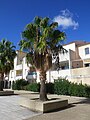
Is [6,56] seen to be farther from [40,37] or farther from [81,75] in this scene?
[40,37]

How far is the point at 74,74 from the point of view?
33781 millimetres

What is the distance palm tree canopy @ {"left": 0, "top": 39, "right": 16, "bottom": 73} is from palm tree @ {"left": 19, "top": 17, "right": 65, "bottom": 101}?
13.1 meters

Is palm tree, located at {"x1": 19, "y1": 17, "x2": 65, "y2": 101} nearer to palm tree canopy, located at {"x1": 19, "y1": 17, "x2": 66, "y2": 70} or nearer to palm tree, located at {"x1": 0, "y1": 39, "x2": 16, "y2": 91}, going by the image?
palm tree canopy, located at {"x1": 19, "y1": 17, "x2": 66, "y2": 70}

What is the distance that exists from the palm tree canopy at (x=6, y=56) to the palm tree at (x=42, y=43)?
1315 cm

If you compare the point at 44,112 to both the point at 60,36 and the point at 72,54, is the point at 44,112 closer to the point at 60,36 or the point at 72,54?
the point at 60,36

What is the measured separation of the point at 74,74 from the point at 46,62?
1769 cm

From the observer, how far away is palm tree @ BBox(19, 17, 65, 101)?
1672 cm

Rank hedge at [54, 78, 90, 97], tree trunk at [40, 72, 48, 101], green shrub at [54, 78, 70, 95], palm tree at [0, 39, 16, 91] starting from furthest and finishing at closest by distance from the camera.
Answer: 1. palm tree at [0, 39, 16, 91]
2. green shrub at [54, 78, 70, 95]
3. hedge at [54, 78, 90, 97]
4. tree trunk at [40, 72, 48, 101]

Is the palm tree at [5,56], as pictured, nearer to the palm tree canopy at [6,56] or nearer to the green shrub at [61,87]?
the palm tree canopy at [6,56]

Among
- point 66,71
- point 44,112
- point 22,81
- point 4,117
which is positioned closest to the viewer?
point 4,117

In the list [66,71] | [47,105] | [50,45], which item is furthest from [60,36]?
[66,71]

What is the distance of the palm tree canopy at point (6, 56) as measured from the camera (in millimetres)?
30609

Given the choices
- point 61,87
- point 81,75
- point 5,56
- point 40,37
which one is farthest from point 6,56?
point 40,37

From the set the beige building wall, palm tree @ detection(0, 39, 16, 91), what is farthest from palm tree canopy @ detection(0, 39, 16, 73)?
the beige building wall
